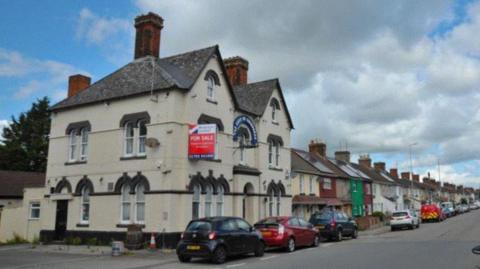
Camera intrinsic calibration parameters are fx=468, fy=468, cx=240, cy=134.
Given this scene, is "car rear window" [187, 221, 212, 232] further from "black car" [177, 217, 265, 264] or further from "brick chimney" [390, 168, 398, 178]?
"brick chimney" [390, 168, 398, 178]

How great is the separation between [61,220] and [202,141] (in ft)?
34.5

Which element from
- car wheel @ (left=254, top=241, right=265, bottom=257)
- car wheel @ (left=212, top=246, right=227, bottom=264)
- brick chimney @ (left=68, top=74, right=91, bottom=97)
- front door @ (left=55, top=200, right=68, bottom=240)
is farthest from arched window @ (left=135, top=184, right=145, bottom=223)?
brick chimney @ (left=68, top=74, right=91, bottom=97)

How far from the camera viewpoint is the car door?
682 inches

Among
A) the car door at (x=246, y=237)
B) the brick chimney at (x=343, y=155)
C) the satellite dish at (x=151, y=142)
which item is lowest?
the car door at (x=246, y=237)

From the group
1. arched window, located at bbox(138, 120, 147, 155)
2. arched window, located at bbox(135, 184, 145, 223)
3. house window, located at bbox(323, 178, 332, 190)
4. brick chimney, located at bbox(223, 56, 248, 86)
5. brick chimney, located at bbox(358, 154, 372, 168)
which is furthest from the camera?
brick chimney, located at bbox(358, 154, 372, 168)

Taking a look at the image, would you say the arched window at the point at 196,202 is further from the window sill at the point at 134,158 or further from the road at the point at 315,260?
the road at the point at 315,260

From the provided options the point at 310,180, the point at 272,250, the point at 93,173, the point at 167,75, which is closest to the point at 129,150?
the point at 93,173

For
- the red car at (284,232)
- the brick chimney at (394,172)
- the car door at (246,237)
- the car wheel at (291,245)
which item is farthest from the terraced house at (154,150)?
the brick chimney at (394,172)

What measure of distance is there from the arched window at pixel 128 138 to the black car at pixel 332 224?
10874 mm

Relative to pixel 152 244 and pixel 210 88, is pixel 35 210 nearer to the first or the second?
pixel 152 244

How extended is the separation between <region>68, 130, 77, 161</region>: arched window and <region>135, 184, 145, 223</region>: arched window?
5.72 metres

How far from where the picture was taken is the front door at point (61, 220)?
2681 cm

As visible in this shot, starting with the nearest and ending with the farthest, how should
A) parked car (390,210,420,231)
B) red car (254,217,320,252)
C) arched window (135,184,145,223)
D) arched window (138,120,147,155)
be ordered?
red car (254,217,320,252) → arched window (135,184,145,223) → arched window (138,120,147,155) → parked car (390,210,420,231)

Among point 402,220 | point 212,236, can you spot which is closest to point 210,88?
point 212,236
